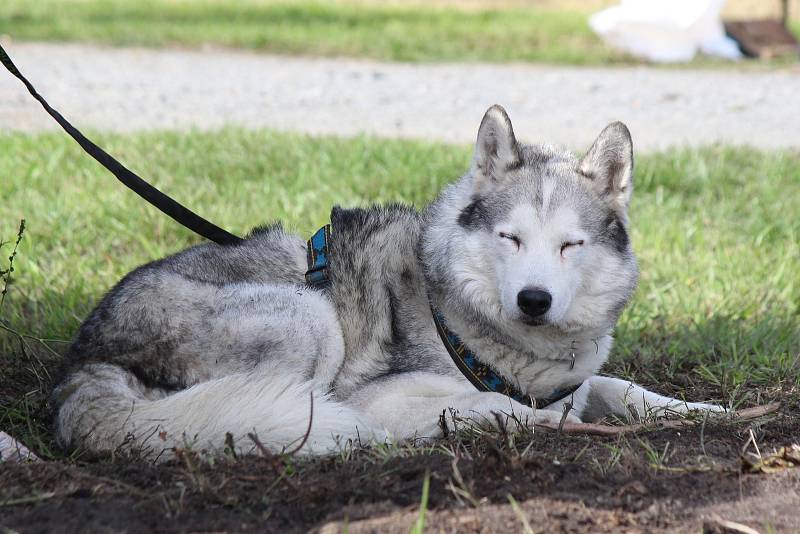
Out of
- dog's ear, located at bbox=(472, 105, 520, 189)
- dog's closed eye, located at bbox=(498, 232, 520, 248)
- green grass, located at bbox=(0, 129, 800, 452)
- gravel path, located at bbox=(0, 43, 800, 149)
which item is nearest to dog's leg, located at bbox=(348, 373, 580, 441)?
dog's closed eye, located at bbox=(498, 232, 520, 248)

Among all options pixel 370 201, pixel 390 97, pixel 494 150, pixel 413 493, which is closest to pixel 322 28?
pixel 390 97

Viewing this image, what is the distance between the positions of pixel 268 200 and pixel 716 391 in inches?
122

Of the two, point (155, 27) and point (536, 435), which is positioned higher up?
point (155, 27)

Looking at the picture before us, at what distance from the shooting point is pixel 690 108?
371 inches

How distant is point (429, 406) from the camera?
3.45 m

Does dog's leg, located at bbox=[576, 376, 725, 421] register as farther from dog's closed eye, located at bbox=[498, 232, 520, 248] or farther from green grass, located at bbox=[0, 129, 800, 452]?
dog's closed eye, located at bbox=[498, 232, 520, 248]

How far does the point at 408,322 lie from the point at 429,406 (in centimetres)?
38

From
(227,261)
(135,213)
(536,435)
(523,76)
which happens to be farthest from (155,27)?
(536,435)

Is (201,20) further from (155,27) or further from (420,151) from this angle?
(420,151)

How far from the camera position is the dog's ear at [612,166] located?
355 centimetres

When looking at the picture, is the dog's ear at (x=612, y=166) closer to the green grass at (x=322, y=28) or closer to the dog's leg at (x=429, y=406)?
the dog's leg at (x=429, y=406)

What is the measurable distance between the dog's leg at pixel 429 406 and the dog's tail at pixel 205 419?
27 centimetres

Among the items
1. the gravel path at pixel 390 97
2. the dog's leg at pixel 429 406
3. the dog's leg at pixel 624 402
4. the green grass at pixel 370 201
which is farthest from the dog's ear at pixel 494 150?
the gravel path at pixel 390 97

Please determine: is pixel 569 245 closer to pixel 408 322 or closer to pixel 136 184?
pixel 408 322
